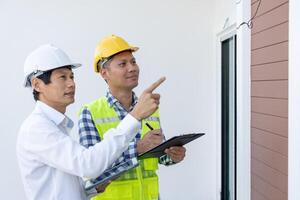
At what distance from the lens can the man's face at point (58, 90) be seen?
169 cm

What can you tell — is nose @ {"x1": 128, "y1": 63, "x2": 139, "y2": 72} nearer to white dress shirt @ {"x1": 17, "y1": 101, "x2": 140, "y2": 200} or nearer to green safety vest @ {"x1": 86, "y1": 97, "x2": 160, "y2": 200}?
green safety vest @ {"x1": 86, "y1": 97, "x2": 160, "y2": 200}

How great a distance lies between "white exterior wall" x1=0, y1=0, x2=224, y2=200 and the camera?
14.6 ft

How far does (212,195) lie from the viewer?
185 inches

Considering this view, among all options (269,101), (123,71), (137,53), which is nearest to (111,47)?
(123,71)

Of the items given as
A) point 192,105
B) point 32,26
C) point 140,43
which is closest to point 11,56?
point 32,26

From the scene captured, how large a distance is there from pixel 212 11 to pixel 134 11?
2.65 ft

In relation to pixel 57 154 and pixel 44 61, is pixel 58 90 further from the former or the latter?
pixel 57 154

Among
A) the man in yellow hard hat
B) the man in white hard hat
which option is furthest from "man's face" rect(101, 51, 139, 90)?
the man in white hard hat

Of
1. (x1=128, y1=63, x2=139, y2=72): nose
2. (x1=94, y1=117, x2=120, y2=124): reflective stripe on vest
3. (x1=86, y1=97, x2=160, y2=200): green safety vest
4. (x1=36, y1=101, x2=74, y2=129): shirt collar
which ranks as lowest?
(x1=86, y1=97, x2=160, y2=200): green safety vest

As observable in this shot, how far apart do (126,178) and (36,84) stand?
0.71 metres

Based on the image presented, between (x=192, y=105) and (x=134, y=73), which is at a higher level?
(x=134, y=73)

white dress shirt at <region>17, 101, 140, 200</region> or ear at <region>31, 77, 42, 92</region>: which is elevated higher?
ear at <region>31, 77, 42, 92</region>
